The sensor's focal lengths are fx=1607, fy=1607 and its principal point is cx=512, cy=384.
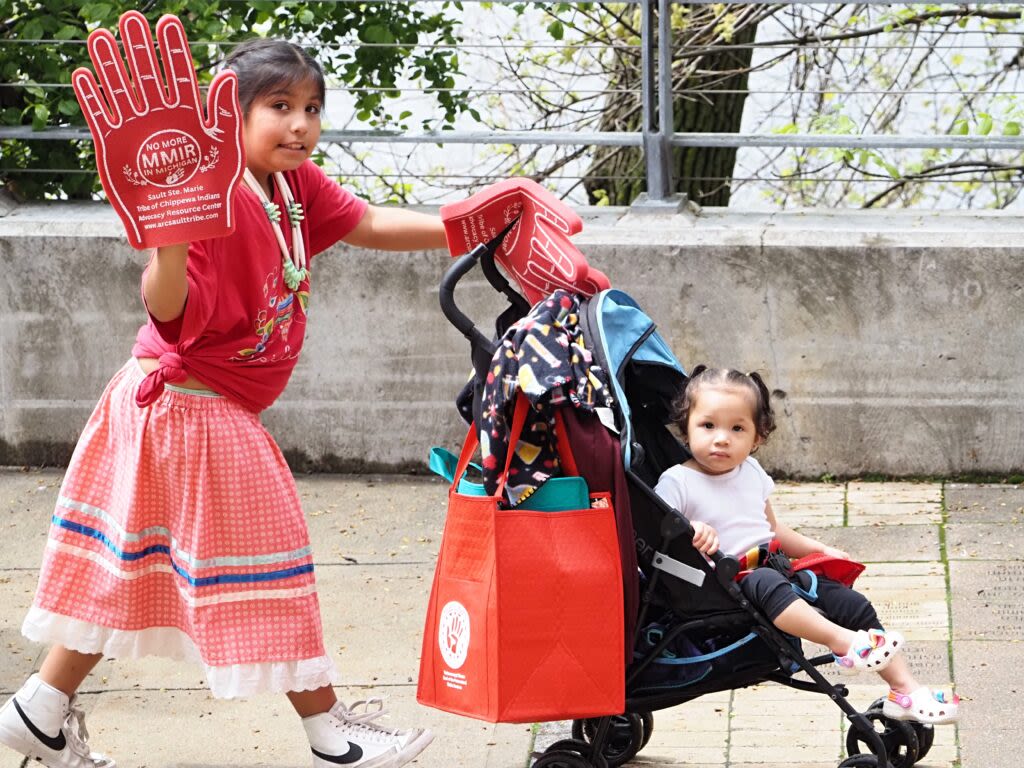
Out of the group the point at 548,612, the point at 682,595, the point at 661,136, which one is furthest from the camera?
the point at 661,136

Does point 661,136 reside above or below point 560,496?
above

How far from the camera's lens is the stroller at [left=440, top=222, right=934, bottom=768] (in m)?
3.68

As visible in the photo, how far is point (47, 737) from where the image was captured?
3.98m

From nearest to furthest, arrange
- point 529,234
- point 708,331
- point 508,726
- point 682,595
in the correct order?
point 682,595 < point 529,234 < point 508,726 < point 708,331

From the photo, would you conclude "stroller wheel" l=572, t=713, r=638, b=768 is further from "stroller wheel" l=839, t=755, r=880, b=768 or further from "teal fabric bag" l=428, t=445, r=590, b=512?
"teal fabric bag" l=428, t=445, r=590, b=512

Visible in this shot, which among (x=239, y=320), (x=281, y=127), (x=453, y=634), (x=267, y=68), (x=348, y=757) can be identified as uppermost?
(x=267, y=68)

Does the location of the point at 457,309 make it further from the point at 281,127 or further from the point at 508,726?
the point at 508,726

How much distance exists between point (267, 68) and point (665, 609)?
158cm

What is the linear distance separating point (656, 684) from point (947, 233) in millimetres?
2895

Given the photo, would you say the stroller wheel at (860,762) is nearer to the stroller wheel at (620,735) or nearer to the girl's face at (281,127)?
the stroller wheel at (620,735)

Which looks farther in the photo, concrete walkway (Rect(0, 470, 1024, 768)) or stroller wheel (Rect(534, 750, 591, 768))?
concrete walkway (Rect(0, 470, 1024, 768))

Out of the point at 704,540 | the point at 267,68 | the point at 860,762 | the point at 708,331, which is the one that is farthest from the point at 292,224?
the point at 708,331

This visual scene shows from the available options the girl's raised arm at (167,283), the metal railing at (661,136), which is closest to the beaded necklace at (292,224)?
the girl's raised arm at (167,283)

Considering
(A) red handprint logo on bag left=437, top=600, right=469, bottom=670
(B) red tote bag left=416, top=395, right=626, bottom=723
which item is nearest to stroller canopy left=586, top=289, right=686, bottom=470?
(B) red tote bag left=416, top=395, right=626, bottom=723
